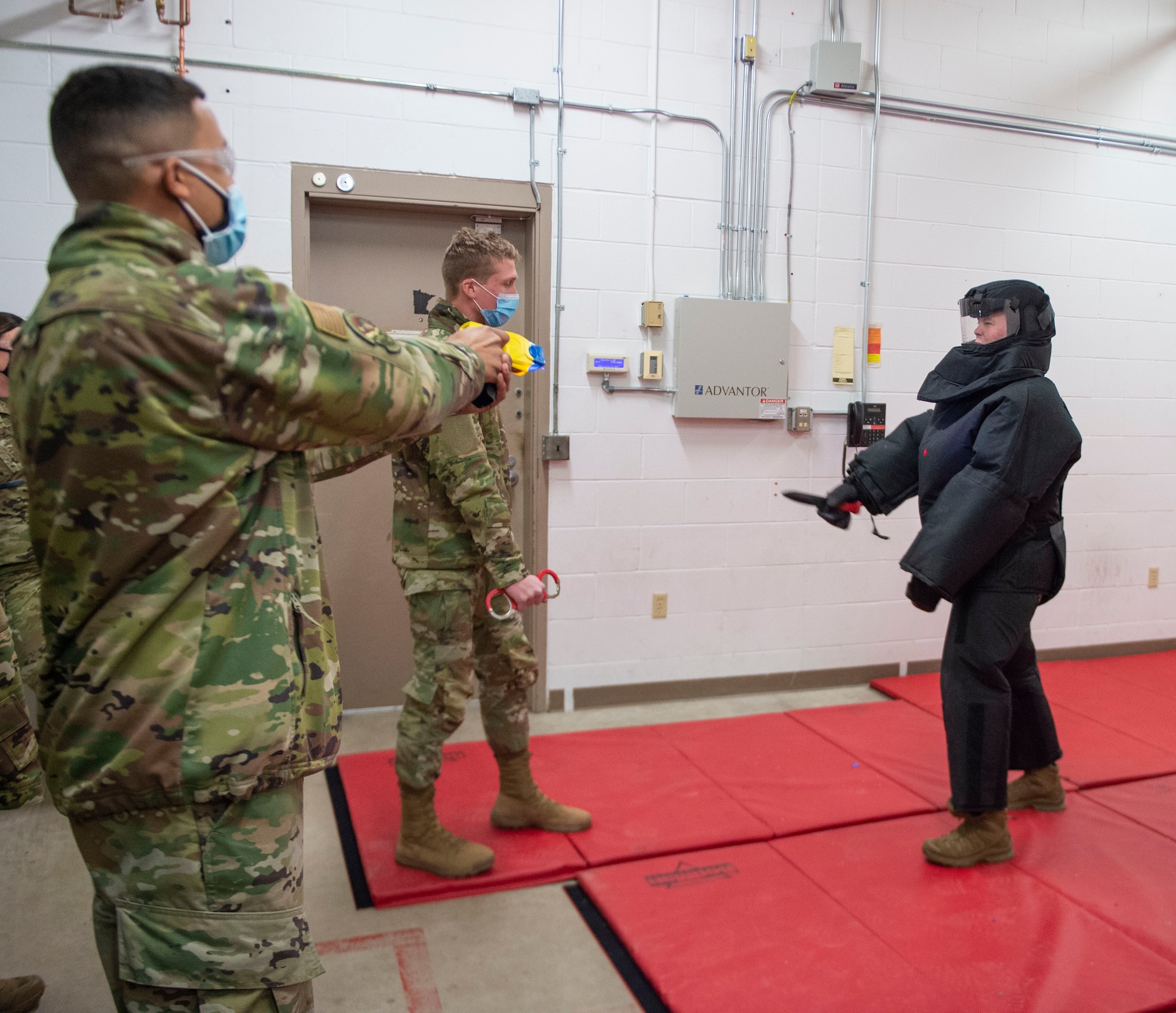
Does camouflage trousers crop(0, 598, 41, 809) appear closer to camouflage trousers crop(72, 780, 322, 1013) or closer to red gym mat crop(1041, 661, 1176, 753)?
camouflage trousers crop(72, 780, 322, 1013)

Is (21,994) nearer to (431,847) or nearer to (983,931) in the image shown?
(431,847)

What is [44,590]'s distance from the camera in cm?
116

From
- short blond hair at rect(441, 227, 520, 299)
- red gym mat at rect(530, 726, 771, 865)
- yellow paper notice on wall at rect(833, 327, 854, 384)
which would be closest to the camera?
short blond hair at rect(441, 227, 520, 299)

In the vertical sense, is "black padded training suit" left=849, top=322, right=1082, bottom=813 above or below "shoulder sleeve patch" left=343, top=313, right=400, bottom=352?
below

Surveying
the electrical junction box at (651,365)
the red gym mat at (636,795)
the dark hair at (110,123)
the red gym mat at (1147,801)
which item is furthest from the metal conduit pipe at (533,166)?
the red gym mat at (1147,801)

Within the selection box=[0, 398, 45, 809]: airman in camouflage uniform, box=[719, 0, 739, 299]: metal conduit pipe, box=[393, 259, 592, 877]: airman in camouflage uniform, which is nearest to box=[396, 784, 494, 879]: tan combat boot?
box=[393, 259, 592, 877]: airman in camouflage uniform

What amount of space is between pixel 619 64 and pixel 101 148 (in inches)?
128

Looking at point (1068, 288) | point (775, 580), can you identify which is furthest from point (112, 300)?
point (1068, 288)

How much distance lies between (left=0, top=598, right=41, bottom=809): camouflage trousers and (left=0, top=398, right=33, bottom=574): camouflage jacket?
83 centimetres

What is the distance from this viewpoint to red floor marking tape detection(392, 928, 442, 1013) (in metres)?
2.05

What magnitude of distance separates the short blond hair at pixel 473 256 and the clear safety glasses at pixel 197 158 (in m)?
1.26

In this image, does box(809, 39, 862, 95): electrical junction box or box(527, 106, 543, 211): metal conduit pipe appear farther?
box(809, 39, 862, 95): electrical junction box

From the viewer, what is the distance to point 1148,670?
4699 millimetres

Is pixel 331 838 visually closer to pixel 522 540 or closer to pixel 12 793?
pixel 12 793
